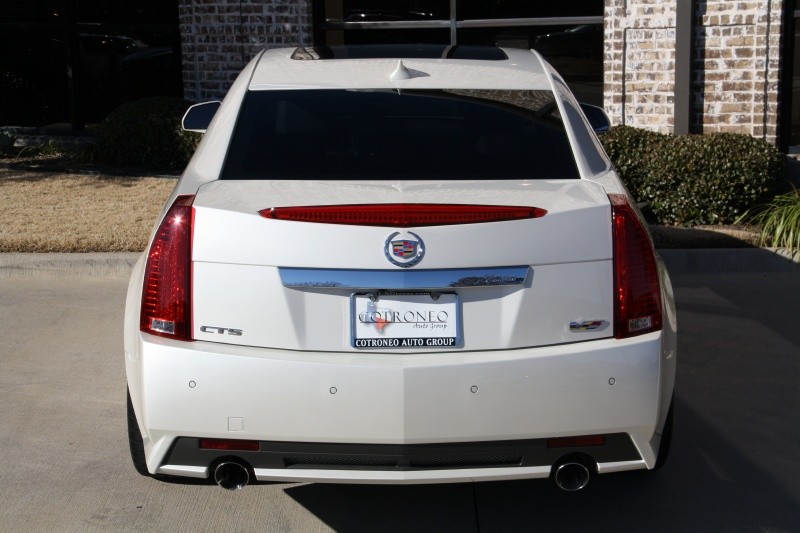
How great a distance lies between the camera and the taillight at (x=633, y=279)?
3.67m

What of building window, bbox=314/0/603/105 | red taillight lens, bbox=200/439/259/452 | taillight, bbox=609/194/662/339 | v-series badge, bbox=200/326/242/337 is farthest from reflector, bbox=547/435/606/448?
→ building window, bbox=314/0/603/105

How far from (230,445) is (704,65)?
8.34m

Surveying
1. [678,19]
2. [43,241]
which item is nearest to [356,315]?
[43,241]

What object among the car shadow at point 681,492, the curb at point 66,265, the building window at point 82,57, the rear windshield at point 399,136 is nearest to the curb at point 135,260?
the curb at point 66,265

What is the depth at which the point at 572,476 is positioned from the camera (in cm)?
371

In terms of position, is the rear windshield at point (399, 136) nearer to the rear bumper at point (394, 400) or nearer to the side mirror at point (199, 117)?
the rear bumper at point (394, 400)

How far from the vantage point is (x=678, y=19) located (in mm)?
10578

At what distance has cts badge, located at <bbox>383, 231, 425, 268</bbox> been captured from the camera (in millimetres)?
3512

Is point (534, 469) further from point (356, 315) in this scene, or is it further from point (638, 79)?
point (638, 79)

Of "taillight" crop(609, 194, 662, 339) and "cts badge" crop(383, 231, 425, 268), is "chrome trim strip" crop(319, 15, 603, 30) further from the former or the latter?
"cts badge" crop(383, 231, 425, 268)

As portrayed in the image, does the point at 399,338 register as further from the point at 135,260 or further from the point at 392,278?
the point at 135,260

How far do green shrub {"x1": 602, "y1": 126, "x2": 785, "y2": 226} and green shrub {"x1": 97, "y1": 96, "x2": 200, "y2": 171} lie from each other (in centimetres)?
464

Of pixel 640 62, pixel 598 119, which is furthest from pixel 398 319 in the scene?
pixel 640 62

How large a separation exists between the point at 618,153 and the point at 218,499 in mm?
5948
